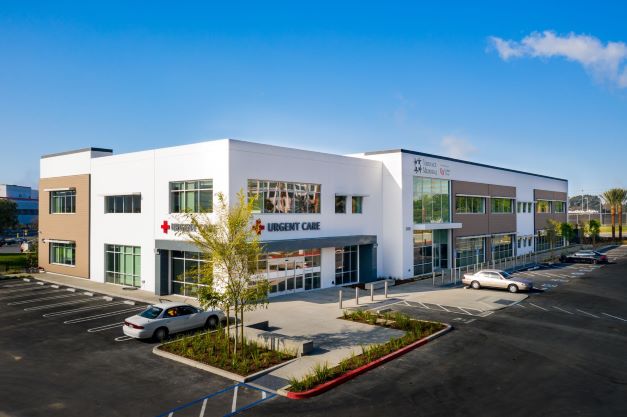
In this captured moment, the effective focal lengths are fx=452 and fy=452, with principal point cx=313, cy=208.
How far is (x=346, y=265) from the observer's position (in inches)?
1351

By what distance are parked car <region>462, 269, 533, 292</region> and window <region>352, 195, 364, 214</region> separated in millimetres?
9357

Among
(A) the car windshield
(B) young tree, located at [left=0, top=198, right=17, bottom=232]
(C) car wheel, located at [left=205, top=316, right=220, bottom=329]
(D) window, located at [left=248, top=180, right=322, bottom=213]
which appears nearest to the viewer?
(A) the car windshield

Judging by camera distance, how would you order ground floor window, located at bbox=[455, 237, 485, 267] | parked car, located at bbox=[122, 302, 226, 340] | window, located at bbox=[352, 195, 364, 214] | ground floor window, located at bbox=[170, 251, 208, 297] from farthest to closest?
1. ground floor window, located at bbox=[455, 237, 485, 267]
2. window, located at bbox=[352, 195, 364, 214]
3. ground floor window, located at bbox=[170, 251, 208, 297]
4. parked car, located at bbox=[122, 302, 226, 340]

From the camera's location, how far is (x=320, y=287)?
32.2 m

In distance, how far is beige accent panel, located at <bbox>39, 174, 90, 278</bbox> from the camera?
36.6m

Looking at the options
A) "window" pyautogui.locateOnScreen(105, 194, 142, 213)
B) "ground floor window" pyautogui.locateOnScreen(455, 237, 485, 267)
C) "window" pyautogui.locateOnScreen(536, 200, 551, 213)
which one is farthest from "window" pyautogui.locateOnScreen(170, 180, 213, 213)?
"window" pyautogui.locateOnScreen(536, 200, 551, 213)

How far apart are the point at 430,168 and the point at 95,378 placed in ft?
104

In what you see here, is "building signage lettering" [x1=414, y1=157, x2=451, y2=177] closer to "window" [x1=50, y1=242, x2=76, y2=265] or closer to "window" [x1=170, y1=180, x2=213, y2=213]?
"window" [x1=170, y1=180, x2=213, y2=213]

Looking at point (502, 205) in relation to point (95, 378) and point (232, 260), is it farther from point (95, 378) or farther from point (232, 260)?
point (95, 378)

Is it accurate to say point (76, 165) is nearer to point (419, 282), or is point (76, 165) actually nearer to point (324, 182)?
point (324, 182)

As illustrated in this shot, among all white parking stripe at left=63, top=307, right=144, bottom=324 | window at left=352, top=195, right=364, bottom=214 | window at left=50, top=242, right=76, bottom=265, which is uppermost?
window at left=352, top=195, right=364, bottom=214

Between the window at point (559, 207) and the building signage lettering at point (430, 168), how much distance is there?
3407 cm

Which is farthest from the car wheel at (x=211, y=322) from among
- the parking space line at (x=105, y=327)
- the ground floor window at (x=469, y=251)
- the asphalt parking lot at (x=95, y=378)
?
the ground floor window at (x=469, y=251)

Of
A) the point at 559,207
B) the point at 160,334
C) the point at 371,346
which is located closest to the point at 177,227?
the point at 160,334
